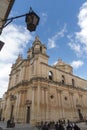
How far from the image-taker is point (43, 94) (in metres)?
21.3

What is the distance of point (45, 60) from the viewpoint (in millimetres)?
25797

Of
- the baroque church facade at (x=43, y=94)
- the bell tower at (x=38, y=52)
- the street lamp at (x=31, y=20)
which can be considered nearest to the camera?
the street lamp at (x=31, y=20)

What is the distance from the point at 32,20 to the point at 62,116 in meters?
20.9

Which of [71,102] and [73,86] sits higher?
[73,86]

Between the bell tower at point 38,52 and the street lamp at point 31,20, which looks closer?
the street lamp at point 31,20

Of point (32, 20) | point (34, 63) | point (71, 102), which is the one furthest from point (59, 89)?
point (32, 20)

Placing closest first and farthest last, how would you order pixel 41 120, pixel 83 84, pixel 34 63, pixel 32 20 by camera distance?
1. pixel 32 20
2. pixel 41 120
3. pixel 34 63
4. pixel 83 84

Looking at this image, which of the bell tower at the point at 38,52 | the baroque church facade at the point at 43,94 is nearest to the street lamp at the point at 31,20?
the baroque church facade at the point at 43,94

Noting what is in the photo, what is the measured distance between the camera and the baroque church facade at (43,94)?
20.4 m

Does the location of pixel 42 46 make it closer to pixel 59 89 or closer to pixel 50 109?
pixel 59 89

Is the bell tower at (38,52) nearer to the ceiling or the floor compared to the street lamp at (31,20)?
nearer to the ceiling

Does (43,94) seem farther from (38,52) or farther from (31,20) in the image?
(31,20)

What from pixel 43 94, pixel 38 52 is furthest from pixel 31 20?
pixel 38 52

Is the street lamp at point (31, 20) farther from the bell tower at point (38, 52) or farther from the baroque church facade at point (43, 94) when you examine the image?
the bell tower at point (38, 52)
